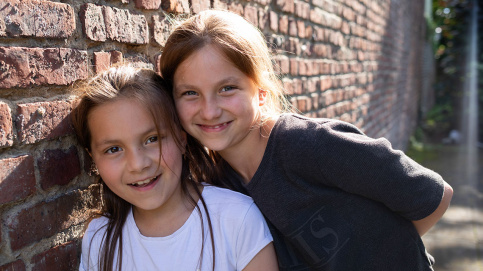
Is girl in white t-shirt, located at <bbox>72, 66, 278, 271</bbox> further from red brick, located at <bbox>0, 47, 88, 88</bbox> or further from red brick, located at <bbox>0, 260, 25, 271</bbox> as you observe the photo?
red brick, located at <bbox>0, 260, 25, 271</bbox>

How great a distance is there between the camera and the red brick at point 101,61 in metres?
1.40

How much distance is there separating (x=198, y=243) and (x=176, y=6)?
910 mm

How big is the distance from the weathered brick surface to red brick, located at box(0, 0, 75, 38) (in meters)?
0.06

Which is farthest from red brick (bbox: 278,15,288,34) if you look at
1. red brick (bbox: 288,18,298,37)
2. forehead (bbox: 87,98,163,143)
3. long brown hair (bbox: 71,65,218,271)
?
forehead (bbox: 87,98,163,143)

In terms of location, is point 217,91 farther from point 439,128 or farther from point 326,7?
point 439,128

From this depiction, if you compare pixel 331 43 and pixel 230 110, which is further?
pixel 331 43

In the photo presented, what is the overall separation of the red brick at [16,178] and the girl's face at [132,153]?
0.21m

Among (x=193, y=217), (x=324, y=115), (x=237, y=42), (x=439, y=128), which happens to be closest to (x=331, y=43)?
(x=324, y=115)

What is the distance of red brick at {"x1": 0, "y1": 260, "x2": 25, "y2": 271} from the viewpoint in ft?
3.72

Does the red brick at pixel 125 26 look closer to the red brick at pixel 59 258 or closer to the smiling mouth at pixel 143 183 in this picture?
the smiling mouth at pixel 143 183

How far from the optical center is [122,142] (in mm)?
1321

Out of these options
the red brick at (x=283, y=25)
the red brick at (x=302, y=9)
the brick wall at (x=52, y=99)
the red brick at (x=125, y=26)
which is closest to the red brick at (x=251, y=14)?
the brick wall at (x=52, y=99)

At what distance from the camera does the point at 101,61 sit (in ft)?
4.65

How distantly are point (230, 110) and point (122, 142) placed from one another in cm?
37
